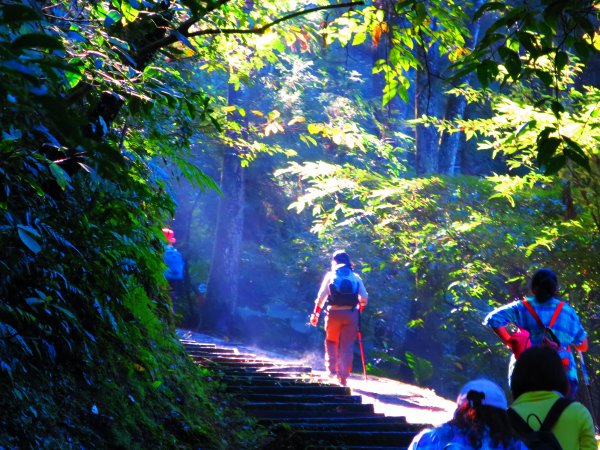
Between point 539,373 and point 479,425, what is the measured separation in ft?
2.49

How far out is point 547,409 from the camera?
12.4 ft

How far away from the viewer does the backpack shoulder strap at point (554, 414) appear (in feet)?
12.3

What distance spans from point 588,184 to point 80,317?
769cm

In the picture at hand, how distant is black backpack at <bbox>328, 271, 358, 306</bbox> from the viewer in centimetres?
1120

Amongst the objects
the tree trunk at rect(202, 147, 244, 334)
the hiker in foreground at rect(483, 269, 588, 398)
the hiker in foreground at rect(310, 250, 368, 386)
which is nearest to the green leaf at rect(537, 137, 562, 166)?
the hiker in foreground at rect(483, 269, 588, 398)

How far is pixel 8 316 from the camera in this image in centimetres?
404

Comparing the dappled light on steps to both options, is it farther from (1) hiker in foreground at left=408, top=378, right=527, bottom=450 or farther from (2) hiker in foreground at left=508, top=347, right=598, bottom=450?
(1) hiker in foreground at left=408, top=378, right=527, bottom=450

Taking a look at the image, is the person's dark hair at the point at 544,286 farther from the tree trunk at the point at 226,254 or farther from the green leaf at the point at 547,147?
the tree trunk at the point at 226,254

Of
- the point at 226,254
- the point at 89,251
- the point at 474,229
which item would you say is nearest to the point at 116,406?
the point at 89,251

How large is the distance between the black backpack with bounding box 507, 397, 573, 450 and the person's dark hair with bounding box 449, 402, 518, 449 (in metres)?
0.28

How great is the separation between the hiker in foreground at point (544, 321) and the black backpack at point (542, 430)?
243 centimetres

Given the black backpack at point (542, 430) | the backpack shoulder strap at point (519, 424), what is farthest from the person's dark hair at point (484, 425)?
the backpack shoulder strap at point (519, 424)

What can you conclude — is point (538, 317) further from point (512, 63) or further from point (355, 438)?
point (512, 63)

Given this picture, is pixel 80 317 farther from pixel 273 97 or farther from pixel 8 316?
pixel 273 97
